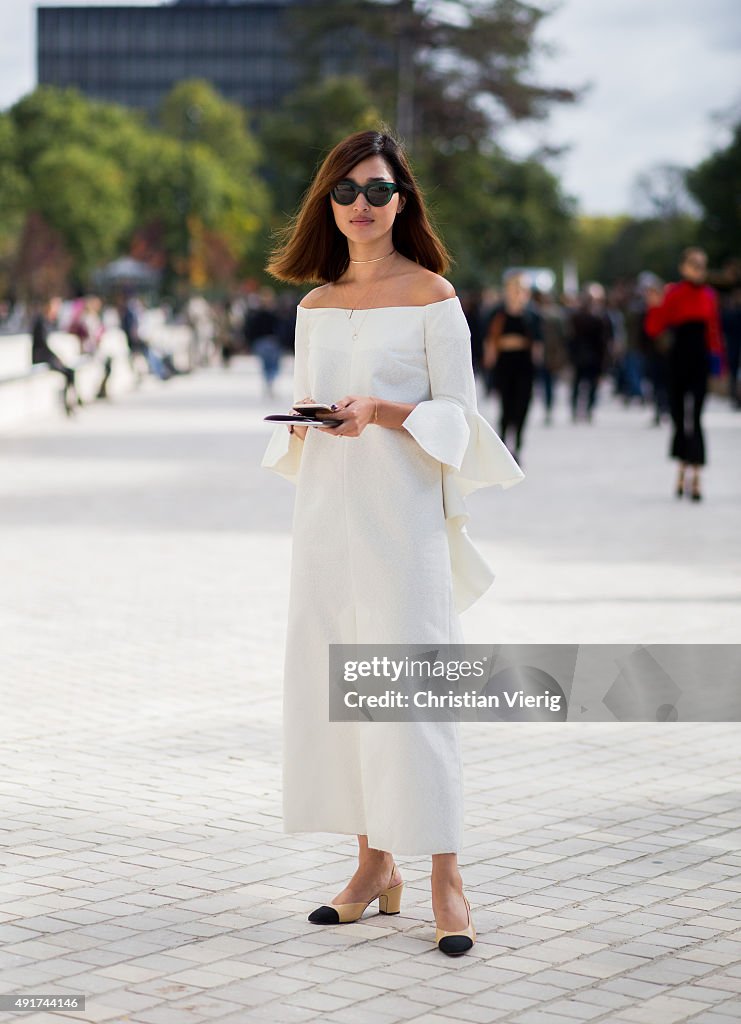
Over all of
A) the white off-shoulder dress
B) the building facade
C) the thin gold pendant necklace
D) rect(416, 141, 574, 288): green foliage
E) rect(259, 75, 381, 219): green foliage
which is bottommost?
the white off-shoulder dress

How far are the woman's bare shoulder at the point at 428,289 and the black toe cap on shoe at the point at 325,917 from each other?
1.59m

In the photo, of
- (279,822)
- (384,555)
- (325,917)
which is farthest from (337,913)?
(279,822)

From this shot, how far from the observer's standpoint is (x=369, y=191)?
4.82 m

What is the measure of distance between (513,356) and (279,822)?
528 inches

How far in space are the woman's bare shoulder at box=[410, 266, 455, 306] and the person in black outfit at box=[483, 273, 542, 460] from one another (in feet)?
45.8

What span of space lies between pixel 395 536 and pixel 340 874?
3.78 feet

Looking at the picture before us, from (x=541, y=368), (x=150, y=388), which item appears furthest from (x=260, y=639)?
(x=150, y=388)

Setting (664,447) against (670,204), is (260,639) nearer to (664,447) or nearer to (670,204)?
(664,447)

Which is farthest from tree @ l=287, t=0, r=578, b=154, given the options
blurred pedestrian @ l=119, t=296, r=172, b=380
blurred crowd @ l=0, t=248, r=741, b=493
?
blurred pedestrian @ l=119, t=296, r=172, b=380

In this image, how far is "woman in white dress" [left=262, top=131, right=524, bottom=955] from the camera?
184 inches

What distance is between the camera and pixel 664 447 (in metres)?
22.0

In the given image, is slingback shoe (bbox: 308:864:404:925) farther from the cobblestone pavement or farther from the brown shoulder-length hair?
the brown shoulder-length hair

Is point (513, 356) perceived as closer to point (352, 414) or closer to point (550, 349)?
point (550, 349)

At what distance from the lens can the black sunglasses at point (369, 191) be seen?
482cm
